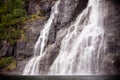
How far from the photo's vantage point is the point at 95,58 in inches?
2258

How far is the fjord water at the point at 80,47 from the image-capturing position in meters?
57.8

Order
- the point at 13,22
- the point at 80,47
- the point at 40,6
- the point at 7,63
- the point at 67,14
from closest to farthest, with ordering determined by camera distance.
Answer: the point at 80,47 < the point at 7,63 < the point at 67,14 < the point at 13,22 < the point at 40,6

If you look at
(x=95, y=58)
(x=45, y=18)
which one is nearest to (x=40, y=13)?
(x=45, y=18)

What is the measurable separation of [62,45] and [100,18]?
10.9 m

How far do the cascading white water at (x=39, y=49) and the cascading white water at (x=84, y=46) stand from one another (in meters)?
4.93

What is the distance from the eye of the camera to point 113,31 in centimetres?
5919

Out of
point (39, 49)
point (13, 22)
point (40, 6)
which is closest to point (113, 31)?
point (39, 49)

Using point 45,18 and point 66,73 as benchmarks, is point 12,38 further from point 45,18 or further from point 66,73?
point 66,73

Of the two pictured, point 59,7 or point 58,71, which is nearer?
point 58,71

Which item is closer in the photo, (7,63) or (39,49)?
(39,49)

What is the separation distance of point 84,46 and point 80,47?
92cm

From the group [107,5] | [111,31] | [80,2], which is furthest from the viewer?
[80,2]

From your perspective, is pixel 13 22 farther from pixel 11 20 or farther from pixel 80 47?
pixel 80 47

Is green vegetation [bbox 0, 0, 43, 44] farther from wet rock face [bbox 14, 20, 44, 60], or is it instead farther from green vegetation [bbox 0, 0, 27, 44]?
wet rock face [bbox 14, 20, 44, 60]
